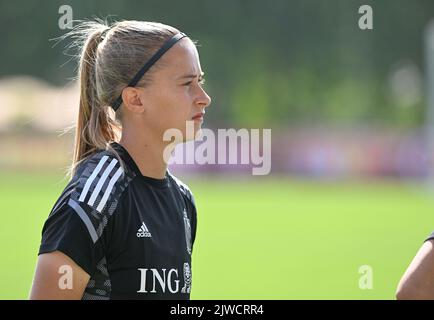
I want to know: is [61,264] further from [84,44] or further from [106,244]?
[84,44]

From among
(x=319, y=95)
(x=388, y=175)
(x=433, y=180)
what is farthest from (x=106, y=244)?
(x=319, y=95)

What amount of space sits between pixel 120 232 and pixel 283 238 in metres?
12.8

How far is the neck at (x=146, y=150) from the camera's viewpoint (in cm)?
330

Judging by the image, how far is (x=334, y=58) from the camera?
1861 inches

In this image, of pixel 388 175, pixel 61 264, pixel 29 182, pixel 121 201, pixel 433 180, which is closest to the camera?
pixel 61 264

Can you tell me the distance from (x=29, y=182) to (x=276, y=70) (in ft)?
68.7

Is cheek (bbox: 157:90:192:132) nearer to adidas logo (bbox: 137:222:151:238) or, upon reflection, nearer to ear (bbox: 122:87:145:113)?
ear (bbox: 122:87:145:113)

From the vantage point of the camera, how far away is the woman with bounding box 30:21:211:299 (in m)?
2.89

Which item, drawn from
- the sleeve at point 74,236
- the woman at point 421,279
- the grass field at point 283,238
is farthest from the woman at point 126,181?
the grass field at point 283,238

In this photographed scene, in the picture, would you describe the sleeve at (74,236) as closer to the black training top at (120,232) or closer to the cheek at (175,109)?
the black training top at (120,232)

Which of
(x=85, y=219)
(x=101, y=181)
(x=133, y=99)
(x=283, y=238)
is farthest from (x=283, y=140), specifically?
Result: (x=85, y=219)

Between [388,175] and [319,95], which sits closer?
[388,175]

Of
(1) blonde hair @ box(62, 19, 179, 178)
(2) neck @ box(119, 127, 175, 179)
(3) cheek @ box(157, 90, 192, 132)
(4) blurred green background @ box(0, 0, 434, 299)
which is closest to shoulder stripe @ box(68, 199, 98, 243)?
(1) blonde hair @ box(62, 19, 179, 178)
